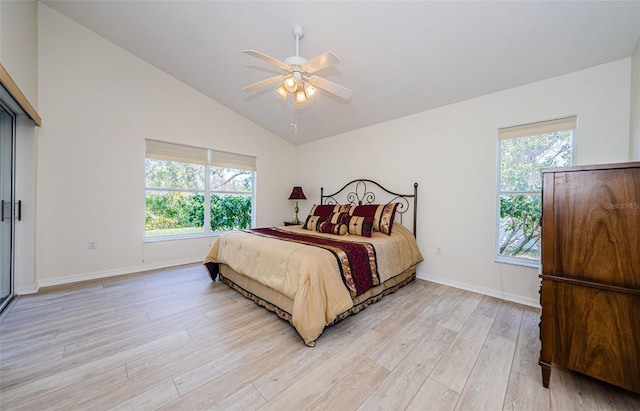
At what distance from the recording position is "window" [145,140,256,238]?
147 inches

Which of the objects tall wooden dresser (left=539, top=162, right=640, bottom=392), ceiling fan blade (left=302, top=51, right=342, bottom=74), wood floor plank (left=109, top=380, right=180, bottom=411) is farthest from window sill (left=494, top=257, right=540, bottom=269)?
wood floor plank (left=109, top=380, right=180, bottom=411)

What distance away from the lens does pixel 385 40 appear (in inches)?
93.5

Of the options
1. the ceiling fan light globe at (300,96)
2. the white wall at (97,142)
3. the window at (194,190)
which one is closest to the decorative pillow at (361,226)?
the ceiling fan light globe at (300,96)

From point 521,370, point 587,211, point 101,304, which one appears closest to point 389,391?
point 521,370

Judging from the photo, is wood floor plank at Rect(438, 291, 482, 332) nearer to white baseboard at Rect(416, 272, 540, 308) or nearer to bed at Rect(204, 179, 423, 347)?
white baseboard at Rect(416, 272, 540, 308)

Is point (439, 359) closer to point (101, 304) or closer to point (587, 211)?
point (587, 211)

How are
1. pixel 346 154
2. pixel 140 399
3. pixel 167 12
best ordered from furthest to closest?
pixel 346 154 → pixel 167 12 → pixel 140 399

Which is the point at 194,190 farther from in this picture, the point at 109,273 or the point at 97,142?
the point at 109,273

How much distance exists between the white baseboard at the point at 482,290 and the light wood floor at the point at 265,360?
126mm

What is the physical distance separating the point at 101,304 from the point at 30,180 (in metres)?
1.74

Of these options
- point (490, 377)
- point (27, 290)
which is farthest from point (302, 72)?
point (27, 290)

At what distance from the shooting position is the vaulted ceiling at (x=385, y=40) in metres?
1.94

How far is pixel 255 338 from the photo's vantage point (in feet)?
6.22

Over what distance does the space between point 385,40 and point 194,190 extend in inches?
143
